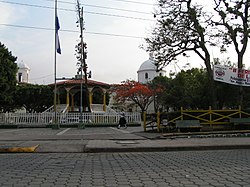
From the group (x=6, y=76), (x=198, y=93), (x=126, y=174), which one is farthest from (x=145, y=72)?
(x=126, y=174)

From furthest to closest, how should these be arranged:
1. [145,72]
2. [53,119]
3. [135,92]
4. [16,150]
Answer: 1. [145,72]
2. [135,92]
3. [53,119]
4. [16,150]

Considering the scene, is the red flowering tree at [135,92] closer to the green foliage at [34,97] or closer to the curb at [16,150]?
the green foliage at [34,97]

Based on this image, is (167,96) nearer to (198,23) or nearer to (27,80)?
(198,23)

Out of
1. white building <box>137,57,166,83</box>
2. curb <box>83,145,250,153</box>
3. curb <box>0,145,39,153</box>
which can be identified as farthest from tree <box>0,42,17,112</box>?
white building <box>137,57,166,83</box>

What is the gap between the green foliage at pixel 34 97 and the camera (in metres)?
53.3

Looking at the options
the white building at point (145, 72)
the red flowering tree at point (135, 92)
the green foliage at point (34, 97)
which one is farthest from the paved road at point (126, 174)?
the white building at point (145, 72)

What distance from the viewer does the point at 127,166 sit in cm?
918

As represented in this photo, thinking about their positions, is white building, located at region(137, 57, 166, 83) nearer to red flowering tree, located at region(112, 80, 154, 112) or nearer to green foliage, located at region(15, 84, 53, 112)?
red flowering tree, located at region(112, 80, 154, 112)

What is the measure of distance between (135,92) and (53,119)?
28.7m

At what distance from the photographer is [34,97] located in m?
53.9

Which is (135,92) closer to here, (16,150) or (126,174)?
(16,150)

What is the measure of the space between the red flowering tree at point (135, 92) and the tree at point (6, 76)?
26755 millimetres

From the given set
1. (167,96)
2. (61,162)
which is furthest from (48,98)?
(61,162)

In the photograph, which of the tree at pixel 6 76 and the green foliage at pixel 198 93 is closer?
the green foliage at pixel 198 93
